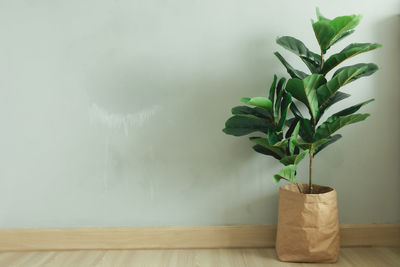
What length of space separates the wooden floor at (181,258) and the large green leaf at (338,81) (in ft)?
2.31

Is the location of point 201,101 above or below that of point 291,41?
below

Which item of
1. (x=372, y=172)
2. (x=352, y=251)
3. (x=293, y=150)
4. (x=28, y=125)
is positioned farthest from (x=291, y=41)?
(x=28, y=125)

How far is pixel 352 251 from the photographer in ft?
5.06

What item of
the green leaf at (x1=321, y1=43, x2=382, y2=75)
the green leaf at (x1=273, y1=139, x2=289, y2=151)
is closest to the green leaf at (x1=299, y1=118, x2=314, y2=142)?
the green leaf at (x1=273, y1=139, x2=289, y2=151)

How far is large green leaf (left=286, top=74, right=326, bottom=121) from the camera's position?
126 cm

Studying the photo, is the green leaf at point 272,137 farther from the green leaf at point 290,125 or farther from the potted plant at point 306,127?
the green leaf at point 290,125

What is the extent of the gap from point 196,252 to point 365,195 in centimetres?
86

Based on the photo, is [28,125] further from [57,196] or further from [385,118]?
[385,118]

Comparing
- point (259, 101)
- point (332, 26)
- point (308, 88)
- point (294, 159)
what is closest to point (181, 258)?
point (294, 159)

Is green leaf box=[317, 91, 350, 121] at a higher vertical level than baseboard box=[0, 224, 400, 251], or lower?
higher

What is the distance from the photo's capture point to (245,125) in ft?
4.60

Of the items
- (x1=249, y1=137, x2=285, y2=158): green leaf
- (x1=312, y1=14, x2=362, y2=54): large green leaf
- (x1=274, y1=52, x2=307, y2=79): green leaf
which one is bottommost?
(x1=249, y1=137, x2=285, y2=158): green leaf

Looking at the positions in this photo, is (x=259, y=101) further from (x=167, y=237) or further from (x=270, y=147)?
(x=167, y=237)

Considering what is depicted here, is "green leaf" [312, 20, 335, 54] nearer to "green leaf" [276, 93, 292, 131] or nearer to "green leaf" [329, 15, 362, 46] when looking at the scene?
"green leaf" [329, 15, 362, 46]
